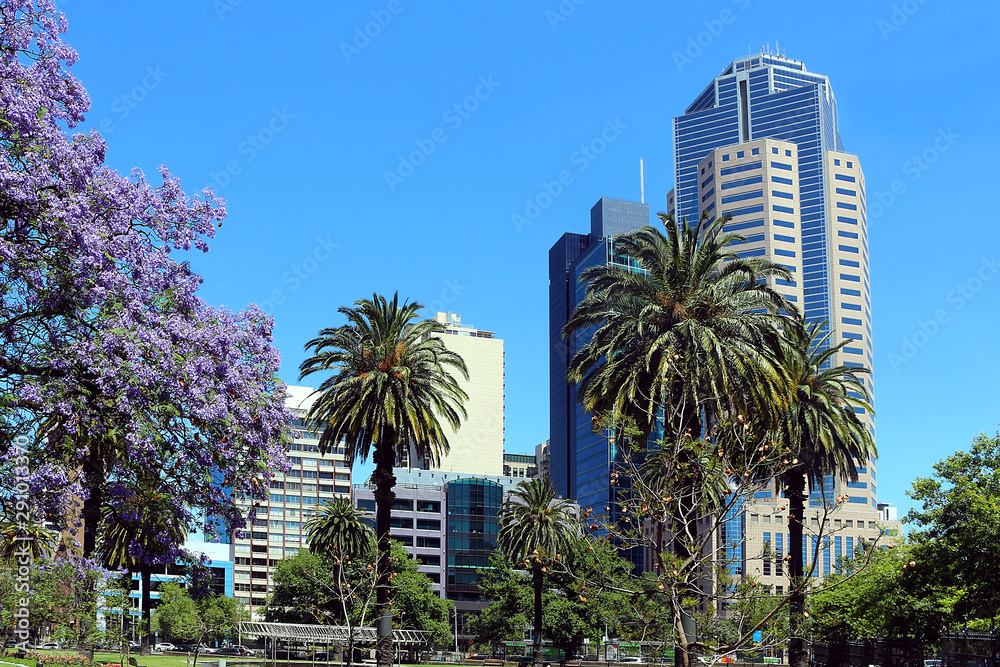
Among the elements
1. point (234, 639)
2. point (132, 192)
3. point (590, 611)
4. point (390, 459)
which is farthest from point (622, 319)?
point (234, 639)

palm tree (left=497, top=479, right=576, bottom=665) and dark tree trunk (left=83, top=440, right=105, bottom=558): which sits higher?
dark tree trunk (left=83, top=440, right=105, bottom=558)

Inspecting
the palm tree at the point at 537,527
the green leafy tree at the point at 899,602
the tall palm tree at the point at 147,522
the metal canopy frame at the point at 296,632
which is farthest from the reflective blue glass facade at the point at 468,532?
the tall palm tree at the point at 147,522

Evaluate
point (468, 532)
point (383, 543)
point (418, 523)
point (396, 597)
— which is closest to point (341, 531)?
point (396, 597)

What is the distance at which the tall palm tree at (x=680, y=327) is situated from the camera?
32.6 m

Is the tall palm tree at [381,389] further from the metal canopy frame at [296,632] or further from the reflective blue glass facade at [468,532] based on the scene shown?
the reflective blue glass facade at [468,532]

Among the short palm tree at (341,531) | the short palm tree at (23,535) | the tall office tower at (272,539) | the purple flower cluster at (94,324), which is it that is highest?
the purple flower cluster at (94,324)

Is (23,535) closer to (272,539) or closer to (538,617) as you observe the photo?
(538,617)

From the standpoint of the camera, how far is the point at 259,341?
19.6 meters

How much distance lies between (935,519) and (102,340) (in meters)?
35.1

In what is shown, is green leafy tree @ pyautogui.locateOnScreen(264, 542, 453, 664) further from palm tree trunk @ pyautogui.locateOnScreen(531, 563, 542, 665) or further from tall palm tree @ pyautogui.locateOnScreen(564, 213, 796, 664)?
tall palm tree @ pyautogui.locateOnScreen(564, 213, 796, 664)

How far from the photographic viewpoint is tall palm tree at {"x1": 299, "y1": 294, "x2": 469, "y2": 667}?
4381cm

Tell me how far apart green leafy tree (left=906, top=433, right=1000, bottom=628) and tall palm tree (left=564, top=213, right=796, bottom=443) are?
10.1 metres

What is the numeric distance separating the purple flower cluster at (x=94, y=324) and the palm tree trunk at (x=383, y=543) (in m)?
23.6

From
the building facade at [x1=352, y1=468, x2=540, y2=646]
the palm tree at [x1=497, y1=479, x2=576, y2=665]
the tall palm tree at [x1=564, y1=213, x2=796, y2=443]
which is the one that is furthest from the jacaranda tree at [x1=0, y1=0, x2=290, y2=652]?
the building facade at [x1=352, y1=468, x2=540, y2=646]
